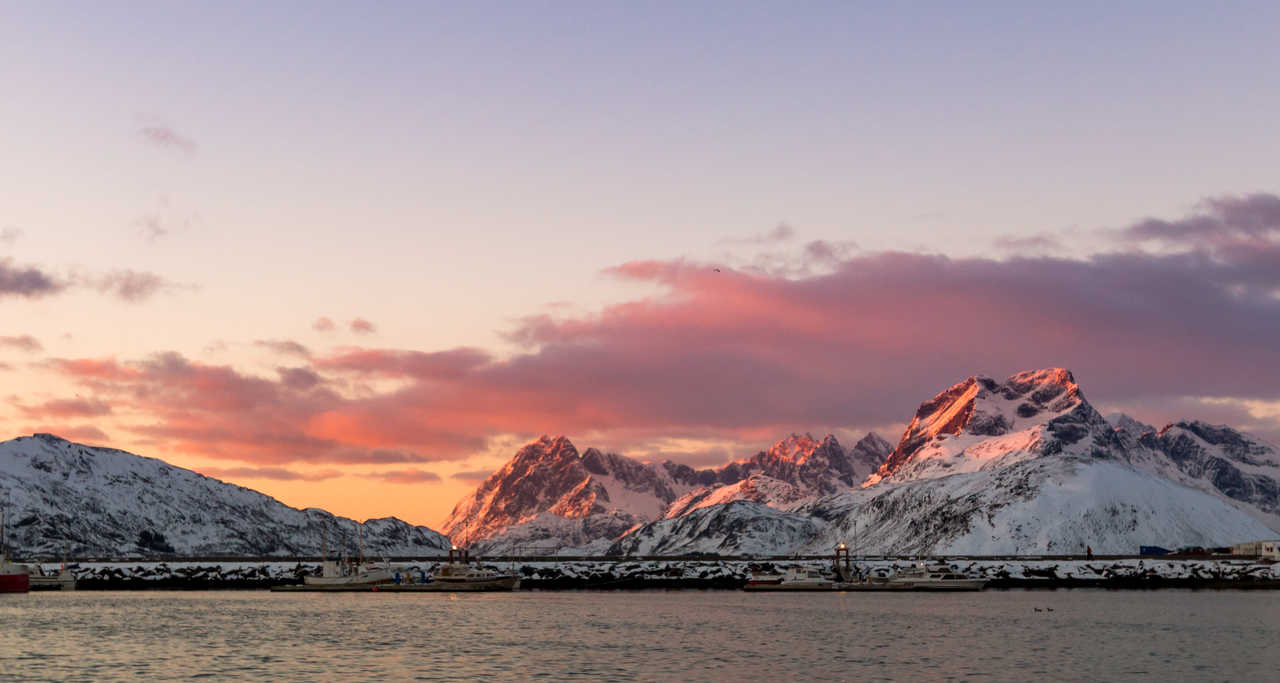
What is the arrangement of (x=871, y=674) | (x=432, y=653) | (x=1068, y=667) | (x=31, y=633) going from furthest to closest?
(x=31, y=633)
(x=432, y=653)
(x=1068, y=667)
(x=871, y=674)

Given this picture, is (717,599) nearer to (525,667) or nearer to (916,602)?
(916,602)

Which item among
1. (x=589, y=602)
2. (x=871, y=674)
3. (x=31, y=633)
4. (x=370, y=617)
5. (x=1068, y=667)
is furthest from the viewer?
(x=589, y=602)

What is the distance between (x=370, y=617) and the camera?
484ft

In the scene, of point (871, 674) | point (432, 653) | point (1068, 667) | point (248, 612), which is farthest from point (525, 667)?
point (248, 612)

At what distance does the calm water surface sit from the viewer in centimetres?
8931

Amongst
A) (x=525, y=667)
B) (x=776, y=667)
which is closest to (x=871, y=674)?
(x=776, y=667)

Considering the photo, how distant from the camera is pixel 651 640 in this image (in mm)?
112938

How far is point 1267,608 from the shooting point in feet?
511

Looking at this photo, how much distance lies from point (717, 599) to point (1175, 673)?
4114 inches

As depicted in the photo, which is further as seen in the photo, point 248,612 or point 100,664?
point 248,612

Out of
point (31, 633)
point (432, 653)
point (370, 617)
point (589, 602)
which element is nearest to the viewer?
point (432, 653)

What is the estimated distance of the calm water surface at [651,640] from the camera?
3516 inches

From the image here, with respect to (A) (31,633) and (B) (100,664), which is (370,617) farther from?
(B) (100,664)

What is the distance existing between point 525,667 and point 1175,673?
4328 cm
